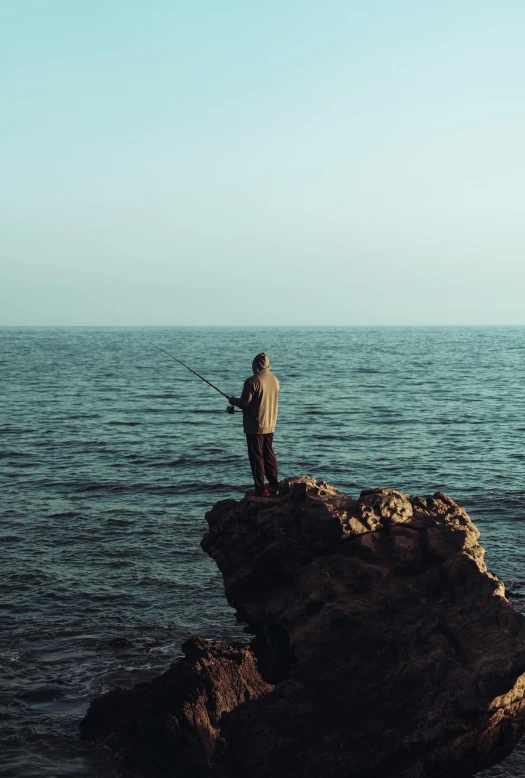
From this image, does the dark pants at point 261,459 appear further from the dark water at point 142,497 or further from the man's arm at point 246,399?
the dark water at point 142,497

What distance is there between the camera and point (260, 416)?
1091 centimetres

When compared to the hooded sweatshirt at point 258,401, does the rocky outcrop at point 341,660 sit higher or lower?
lower

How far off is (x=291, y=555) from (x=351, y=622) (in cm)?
114

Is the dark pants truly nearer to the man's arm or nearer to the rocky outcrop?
the man's arm

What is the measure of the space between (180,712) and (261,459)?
148 inches

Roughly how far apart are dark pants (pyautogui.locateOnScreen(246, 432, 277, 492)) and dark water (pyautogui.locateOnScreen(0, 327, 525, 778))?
240cm

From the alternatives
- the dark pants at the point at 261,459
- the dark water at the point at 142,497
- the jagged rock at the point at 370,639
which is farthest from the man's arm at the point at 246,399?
the dark water at the point at 142,497

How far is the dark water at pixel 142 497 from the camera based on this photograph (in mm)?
10188

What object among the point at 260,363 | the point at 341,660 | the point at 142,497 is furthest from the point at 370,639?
the point at 142,497

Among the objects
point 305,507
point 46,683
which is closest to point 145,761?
point 46,683

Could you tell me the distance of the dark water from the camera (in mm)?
10188

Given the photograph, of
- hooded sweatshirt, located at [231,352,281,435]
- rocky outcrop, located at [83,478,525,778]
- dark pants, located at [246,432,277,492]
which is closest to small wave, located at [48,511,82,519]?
dark pants, located at [246,432,277,492]

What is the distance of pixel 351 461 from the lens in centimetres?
2320

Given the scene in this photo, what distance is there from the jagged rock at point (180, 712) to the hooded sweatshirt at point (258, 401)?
2990mm
